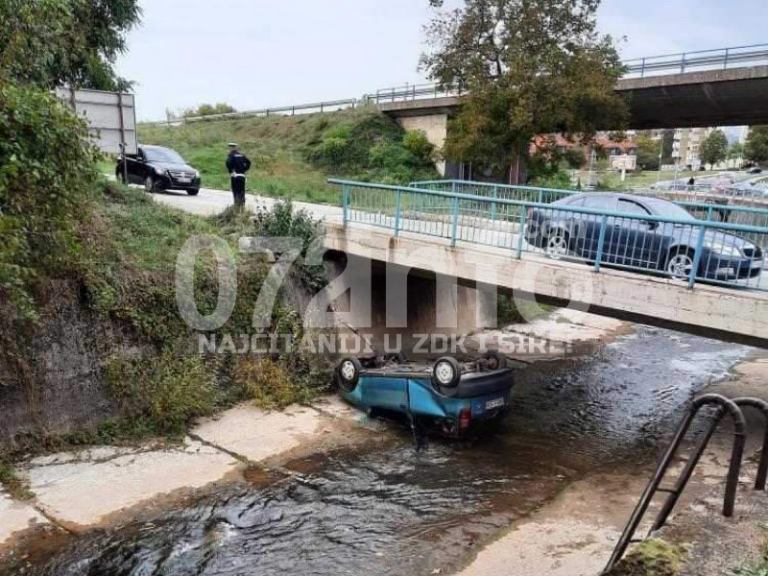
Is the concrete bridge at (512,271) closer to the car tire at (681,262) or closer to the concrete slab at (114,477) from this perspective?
the car tire at (681,262)

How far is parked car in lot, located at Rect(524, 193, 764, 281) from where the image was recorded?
286 inches

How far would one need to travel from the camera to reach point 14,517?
6090 millimetres

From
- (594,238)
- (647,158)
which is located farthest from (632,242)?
(647,158)

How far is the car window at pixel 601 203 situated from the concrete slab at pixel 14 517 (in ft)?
28.9

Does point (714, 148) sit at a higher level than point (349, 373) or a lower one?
higher

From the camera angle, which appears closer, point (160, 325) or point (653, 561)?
point (653, 561)

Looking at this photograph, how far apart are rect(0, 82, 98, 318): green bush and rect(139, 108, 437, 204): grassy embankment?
49.7ft

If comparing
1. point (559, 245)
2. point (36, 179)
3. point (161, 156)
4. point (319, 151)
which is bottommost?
point (559, 245)

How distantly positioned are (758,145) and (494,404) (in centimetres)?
6444

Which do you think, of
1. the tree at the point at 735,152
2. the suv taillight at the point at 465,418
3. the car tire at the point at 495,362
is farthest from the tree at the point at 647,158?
the suv taillight at the point at 465,418

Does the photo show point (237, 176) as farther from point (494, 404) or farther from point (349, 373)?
point (494, 404)

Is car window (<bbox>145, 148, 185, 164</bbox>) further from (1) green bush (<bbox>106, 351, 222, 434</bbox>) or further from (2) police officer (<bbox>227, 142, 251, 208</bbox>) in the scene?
(1) green bush (<bbox>106, 351, 222, 434</bbox>)

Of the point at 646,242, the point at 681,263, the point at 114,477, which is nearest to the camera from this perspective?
the point at 114,477

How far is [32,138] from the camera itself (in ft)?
19.7
